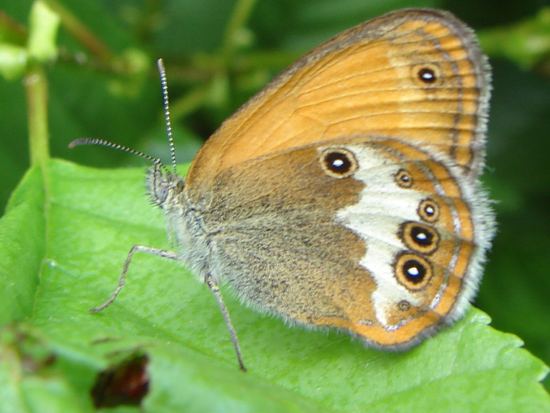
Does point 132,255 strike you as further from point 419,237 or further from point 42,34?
point 42,34

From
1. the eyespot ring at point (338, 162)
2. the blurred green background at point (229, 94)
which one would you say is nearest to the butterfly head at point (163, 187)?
the eyespot ring at point (338, 162)

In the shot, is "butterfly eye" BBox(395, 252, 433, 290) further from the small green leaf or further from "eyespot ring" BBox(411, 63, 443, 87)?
the small green leaf

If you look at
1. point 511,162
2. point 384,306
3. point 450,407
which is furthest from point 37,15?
point 511,162

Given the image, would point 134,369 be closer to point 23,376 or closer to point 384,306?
point 23,376

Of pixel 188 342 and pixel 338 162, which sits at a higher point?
pixel 338 162

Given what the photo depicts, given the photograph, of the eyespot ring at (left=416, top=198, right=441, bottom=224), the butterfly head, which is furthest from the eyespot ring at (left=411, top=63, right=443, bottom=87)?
the butterfly head

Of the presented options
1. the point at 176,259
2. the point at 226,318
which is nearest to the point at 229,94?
the point at 176,259
